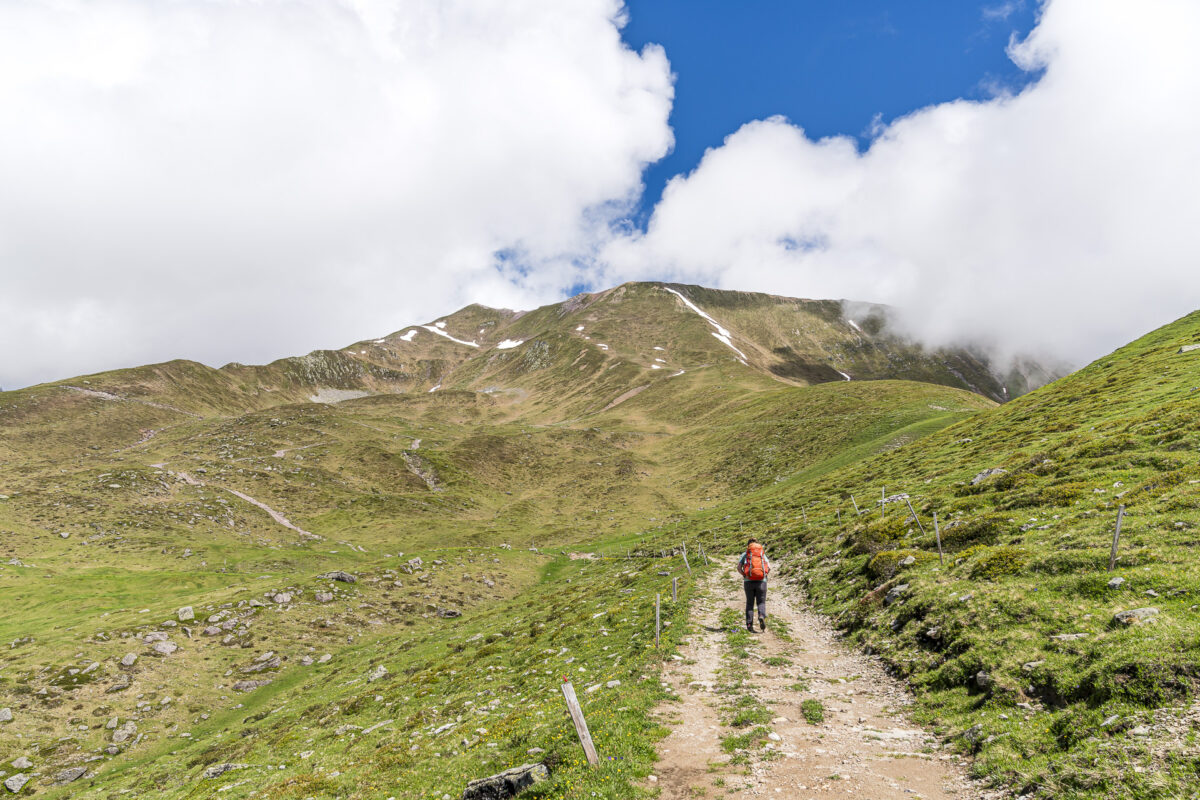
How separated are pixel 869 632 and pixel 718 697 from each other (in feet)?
26.4

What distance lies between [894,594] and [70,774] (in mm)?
42327

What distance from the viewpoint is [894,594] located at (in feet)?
65.9

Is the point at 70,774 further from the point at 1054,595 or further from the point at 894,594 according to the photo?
the point at 1054,595

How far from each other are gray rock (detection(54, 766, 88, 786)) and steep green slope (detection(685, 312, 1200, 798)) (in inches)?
1571

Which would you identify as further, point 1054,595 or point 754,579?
point 754,579

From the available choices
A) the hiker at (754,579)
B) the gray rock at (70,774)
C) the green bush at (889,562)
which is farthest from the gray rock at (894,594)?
the gray rock at (70,774)

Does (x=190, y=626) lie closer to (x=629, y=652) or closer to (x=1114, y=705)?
(x=629, y=652)

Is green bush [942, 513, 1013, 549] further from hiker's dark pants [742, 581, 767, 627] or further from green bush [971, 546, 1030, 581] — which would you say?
hiker's dark pants [742, 581, 767, 627]

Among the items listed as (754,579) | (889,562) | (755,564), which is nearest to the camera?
(755,564)

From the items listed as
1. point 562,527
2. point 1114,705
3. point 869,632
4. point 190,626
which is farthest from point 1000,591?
point 562,527

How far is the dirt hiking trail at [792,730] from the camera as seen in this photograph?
9.77 metres

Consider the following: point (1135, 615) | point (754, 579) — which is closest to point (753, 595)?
point (754, 579)

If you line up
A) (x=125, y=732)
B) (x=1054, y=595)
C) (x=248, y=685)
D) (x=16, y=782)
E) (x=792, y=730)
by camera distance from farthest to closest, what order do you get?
(x=248, y=685), (x=125, y=732), (x=16, y=782), (x=1054, y=595), (x=792, y=730)

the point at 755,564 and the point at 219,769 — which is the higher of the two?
the point at 755,564
